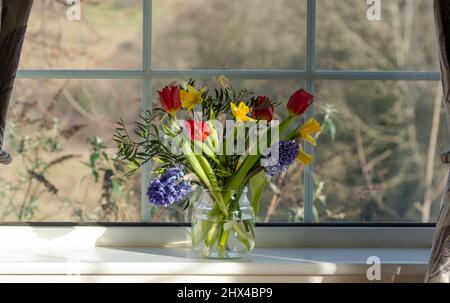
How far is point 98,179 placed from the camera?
243cm

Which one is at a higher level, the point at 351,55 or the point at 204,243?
the point at 351,55

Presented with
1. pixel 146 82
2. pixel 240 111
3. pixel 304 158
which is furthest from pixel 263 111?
pixel 146 82

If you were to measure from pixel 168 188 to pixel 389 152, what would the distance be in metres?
0.71

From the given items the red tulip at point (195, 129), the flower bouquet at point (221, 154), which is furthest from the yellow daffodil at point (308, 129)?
the red tulip at point (195, 129)

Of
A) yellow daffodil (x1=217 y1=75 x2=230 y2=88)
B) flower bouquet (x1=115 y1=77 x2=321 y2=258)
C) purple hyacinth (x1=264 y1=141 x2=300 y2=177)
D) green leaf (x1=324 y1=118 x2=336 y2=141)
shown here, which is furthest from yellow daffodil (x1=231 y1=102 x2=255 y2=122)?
green leaf (x1=324 y1=118 x2=336 y2=141)

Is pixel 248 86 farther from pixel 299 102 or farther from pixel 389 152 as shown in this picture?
pixel 389 152

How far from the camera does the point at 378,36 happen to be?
2.43 m

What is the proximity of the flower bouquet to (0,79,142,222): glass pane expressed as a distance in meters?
0.19

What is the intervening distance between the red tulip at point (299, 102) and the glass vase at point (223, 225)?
0.82ft

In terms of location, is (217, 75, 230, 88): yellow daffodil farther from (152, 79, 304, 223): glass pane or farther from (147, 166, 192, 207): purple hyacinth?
(147, 166, 192, 207): purple hyacinth
